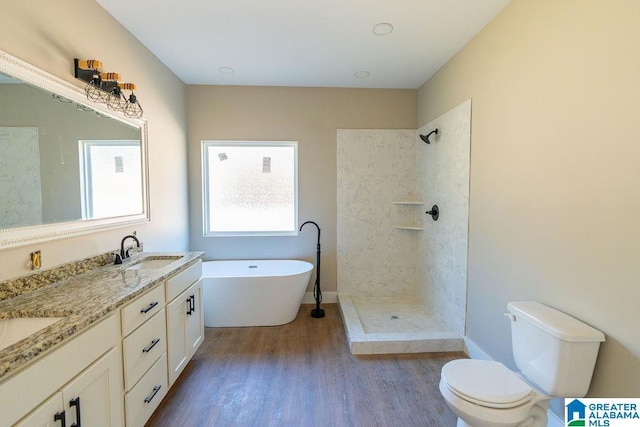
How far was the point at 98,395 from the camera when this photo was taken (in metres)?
1.18

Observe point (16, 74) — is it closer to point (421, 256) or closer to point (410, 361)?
point (410, 361)

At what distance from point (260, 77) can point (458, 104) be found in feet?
6.80

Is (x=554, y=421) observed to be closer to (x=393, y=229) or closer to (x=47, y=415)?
(x=393, y=229)

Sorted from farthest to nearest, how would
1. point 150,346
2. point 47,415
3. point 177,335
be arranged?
point 177,335, point 150,346, point 47,415

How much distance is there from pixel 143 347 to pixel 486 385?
1.79 m

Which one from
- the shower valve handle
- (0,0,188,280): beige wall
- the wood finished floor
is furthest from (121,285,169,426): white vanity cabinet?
the shower valve handle

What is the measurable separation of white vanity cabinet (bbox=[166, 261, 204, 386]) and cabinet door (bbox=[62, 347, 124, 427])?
51 cm

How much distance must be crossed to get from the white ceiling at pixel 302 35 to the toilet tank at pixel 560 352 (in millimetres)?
2034

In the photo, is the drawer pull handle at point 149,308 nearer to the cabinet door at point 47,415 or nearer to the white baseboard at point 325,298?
the cabinet door at point 47,415

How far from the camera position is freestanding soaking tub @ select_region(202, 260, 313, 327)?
2805 mm

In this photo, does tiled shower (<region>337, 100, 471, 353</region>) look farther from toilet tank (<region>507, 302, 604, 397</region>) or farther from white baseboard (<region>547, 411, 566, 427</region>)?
toilet tank (<region>507, 302, 604, 397</region>)

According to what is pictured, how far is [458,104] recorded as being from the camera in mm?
2492

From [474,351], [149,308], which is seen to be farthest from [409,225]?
[149,308]

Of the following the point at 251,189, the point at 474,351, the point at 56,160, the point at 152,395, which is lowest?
the point at 474,351
